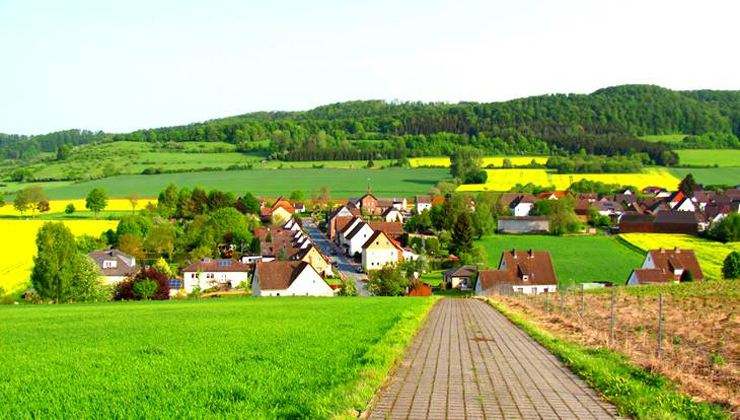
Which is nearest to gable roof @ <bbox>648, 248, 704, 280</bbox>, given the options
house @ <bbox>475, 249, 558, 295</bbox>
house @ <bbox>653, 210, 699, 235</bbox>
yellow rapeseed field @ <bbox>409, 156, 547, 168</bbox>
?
house @ <bbox>475, 249, 558, 295</bbox>


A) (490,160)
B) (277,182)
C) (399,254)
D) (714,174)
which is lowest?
(399,254)

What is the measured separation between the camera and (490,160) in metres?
177

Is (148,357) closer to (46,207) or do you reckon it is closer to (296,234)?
(296,234)

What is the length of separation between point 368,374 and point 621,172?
158m

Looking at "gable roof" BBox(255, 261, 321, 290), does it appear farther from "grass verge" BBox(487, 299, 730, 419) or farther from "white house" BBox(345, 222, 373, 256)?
"grass verge" BBox(487, 299, 730, 419)

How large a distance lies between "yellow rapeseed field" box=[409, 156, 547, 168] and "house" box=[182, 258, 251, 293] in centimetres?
11032

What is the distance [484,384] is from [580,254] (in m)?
69.9

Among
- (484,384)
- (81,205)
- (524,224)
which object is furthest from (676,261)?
(81,205)

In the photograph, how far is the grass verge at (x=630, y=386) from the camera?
34.0 ft

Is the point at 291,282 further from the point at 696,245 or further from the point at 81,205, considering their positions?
the point at 81,205

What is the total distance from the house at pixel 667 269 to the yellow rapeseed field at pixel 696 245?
368cm

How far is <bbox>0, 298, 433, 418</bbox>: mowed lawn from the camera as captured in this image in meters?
9.56

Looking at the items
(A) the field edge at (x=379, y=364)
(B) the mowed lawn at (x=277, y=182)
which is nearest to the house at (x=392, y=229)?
(B) the mowed lawn at (x=277, y=182)

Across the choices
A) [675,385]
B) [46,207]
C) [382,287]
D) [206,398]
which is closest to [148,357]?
[206,398]
